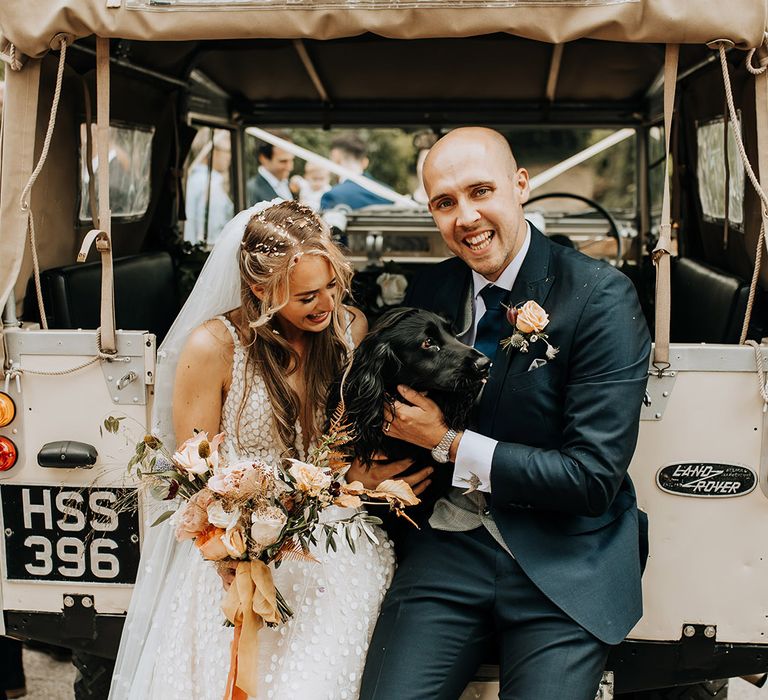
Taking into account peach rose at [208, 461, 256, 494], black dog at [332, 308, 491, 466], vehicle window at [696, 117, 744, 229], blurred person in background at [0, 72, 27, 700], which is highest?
vehicle window at [696, 117, 744, 229]

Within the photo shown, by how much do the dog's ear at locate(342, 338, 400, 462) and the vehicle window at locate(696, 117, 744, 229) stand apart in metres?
1.46

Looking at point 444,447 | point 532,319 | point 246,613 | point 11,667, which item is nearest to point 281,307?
point 444,447

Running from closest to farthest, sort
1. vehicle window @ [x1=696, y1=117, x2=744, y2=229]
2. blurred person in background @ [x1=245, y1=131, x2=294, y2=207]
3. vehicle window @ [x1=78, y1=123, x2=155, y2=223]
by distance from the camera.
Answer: vehicle window @ [x1=696, y1=117, x2=744, y2=229], vehicle window @ [x1=78, y1=123, x2=155, y2=223], blurred person in background @ [x1=245, y1=131, x2=294, y2=207]

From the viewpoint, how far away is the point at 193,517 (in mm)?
2227

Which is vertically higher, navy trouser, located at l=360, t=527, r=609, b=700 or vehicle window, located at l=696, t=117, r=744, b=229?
vehicle window, located at l=696, t=117, r=744, b=229

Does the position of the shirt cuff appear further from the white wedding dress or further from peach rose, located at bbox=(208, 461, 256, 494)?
peach rose, located at bbox=(208, 461, 256, 494)

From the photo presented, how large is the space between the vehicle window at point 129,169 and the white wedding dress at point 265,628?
159cm

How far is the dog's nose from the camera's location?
2322 mm

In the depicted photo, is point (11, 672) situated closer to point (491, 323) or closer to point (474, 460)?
point (474, 460)

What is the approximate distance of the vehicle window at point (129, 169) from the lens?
3.93m

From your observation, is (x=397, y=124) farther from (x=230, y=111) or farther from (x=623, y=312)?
(x=623, y=312)

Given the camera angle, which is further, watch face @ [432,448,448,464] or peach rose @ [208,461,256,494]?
watch face @ [432,448,448,464]

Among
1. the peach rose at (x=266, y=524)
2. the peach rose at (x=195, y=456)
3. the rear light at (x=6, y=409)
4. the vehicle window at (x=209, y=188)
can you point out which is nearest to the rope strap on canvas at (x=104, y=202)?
the rear light at (x=6, y=409)

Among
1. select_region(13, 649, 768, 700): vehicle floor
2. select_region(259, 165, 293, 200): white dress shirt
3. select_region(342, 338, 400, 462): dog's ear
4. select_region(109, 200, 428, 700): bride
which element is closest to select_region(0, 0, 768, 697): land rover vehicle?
select_region(109, 200, 428, 700): bride
